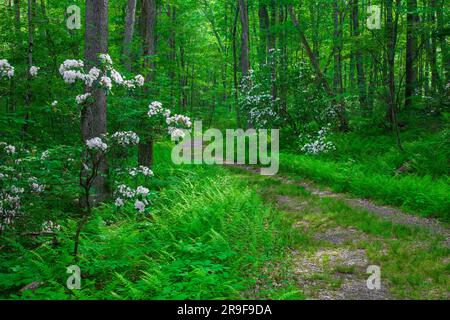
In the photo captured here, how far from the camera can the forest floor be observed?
4824 mm

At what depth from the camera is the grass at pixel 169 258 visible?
14.8 feet

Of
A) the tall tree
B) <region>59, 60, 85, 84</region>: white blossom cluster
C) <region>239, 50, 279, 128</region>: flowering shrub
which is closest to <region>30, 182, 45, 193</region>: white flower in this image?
<region>59, 60, 85, 84</region>: white blossom cluster

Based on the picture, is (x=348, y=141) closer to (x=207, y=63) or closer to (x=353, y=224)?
(x=353, y=224)

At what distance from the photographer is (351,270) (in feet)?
17.8

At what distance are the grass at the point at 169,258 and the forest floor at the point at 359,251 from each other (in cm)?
35

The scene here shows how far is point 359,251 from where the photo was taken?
20.4 ft

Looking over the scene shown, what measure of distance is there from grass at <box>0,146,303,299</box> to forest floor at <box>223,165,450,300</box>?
0.35 m

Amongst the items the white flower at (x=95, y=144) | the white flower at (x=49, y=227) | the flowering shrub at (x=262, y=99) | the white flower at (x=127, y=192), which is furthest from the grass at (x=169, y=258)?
the flowering shrub at (x=262, y=99)

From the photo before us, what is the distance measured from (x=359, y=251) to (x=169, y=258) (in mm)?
3057

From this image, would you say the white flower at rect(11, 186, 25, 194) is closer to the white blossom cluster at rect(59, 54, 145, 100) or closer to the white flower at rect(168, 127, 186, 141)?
the white blossom cluster at rect(59, 54, 145, 100)

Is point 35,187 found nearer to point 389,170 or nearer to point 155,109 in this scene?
point 155,109

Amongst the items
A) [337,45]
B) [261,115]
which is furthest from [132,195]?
[261,115]

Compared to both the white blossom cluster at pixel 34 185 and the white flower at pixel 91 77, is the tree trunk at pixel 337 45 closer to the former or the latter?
the white flower at pixel 91 77
